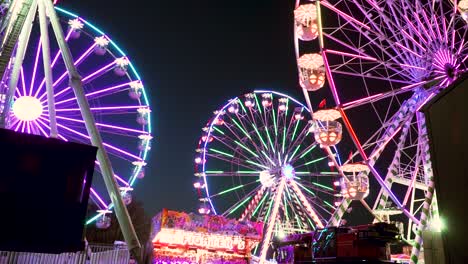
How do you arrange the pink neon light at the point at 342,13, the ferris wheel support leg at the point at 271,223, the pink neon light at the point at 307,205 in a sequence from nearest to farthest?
the pink neon light at the point at 342,13 < the ferris wheel support leg at the point at 271,223 < the pink neon light at the point at 307,205

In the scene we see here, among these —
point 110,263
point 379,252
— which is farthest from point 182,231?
point 379,252

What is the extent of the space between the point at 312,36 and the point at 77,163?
11.8 m

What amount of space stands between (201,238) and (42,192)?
16972 millimetres

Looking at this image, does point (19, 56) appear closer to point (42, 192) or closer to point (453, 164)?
point (42, 192)

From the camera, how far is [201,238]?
78.9 ft

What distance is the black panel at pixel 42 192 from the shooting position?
7465mm

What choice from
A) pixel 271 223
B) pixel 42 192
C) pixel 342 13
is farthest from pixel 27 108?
pixel 342 13

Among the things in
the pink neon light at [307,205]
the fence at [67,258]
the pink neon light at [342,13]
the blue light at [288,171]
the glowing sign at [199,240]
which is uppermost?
the pink neon light at [342,13]

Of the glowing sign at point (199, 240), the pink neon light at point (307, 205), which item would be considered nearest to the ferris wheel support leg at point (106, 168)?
the glowing sign at point (199, 240)

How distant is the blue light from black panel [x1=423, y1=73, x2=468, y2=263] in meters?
18.7

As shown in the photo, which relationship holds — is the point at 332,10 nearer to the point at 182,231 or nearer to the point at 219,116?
the point at 219,116

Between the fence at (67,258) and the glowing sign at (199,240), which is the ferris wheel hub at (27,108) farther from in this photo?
the glowing sign at (199,240)

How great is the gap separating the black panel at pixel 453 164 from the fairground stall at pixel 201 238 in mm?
18779

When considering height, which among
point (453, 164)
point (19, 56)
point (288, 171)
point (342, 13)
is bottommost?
point (453, 164)
